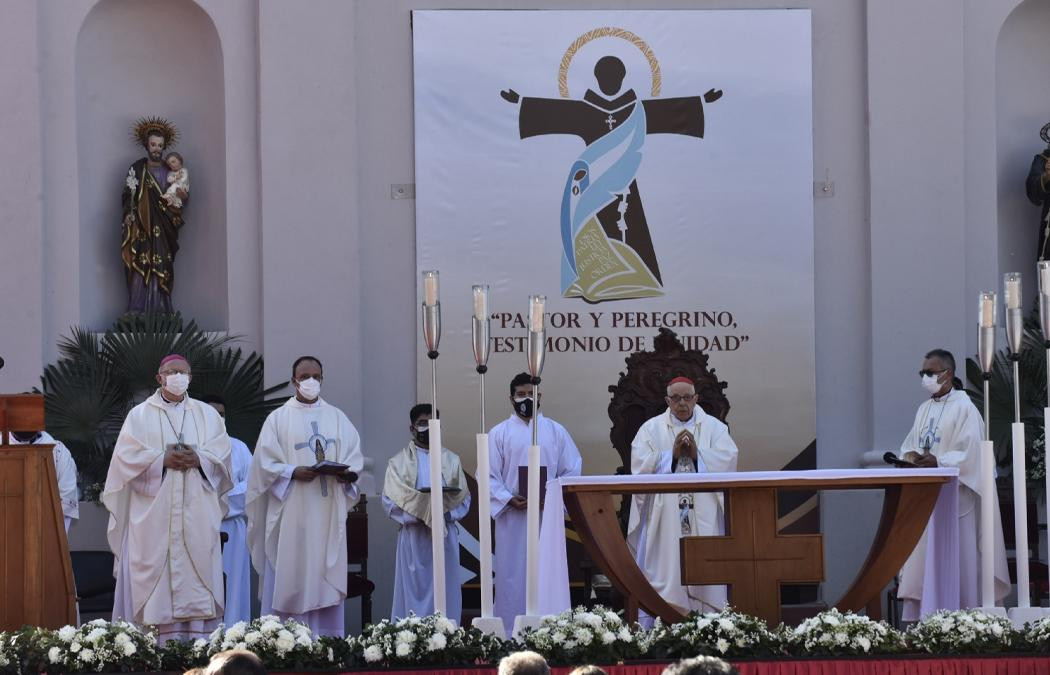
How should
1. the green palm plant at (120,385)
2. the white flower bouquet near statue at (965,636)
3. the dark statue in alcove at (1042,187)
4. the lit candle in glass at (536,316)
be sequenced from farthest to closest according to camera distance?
the dark statue in alcove at (1042,187) → the green palm plant at (120,385) → the lit candle in glass at (536,316) → the white flower bouquet near statue at (965,636)

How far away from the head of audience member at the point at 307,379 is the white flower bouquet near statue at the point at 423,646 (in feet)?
11.1

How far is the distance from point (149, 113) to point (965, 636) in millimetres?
8316

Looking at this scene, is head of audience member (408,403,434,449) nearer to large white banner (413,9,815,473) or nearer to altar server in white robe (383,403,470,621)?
altar server in white robe (383,403,470,621)

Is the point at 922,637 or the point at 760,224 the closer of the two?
the point at 922,637

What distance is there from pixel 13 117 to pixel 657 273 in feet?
17.1

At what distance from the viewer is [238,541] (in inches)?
452

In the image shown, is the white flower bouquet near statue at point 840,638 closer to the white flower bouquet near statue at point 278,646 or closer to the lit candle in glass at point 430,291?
the white flower bouquet near statue at point 278,646

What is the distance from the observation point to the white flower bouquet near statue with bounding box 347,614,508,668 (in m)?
7.23

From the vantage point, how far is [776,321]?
12656mm

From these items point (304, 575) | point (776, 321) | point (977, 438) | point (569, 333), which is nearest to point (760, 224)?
point (776, 321)

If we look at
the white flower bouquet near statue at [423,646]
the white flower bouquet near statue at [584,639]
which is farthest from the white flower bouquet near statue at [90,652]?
the white flower bouquet near statue at [584,639]

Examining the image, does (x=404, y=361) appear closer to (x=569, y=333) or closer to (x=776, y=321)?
(x=569, y=333)

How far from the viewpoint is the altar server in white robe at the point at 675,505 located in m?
10.4

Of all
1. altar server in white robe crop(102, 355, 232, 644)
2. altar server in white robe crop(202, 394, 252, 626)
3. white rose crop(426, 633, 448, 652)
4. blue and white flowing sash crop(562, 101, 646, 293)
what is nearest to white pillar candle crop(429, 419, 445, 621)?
white rose crop(426, 633, 448, 652)
